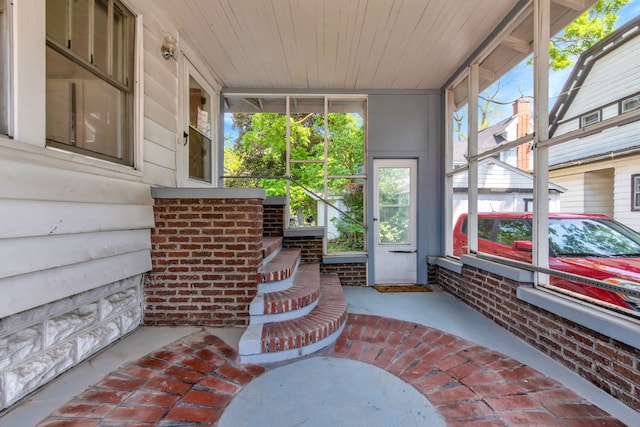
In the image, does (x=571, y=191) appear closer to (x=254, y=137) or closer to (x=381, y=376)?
(x=381, y=376)

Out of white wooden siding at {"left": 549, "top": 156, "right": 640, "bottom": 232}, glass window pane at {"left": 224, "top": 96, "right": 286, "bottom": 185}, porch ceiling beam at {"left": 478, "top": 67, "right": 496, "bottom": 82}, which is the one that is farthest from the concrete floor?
porch ceiling beam at {"left": 478, "top": 67, "right": 496, "bottom": 82}

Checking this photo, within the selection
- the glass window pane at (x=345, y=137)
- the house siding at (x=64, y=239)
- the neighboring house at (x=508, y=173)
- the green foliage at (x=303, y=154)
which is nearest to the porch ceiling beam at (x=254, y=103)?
the green foliage at (x=303, y=154)

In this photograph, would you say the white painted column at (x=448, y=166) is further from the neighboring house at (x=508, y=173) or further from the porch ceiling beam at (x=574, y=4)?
the porch ceiling beam at (x=574, y=4)

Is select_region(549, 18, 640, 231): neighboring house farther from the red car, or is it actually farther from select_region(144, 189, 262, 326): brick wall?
select_region(144, 189, 262, 326): brick wall

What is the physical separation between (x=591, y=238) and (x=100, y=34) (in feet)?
14.3

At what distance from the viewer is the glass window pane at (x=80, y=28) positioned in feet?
5.82

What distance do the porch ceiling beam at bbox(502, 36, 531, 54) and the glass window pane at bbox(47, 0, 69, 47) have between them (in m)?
3.82

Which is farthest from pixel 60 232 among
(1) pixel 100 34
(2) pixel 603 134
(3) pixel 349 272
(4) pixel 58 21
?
(2) pixel 603 134

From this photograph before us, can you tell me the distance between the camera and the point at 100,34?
1985 mm

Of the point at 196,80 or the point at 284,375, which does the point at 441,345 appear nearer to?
the point at 284,375

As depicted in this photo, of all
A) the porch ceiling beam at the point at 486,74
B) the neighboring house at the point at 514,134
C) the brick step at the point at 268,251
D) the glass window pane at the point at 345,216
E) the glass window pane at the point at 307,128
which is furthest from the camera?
the glass window pane at the point at 307,128

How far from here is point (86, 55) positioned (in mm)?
1860

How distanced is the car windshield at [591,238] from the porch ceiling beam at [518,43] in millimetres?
1858

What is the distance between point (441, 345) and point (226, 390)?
167 centimetres
